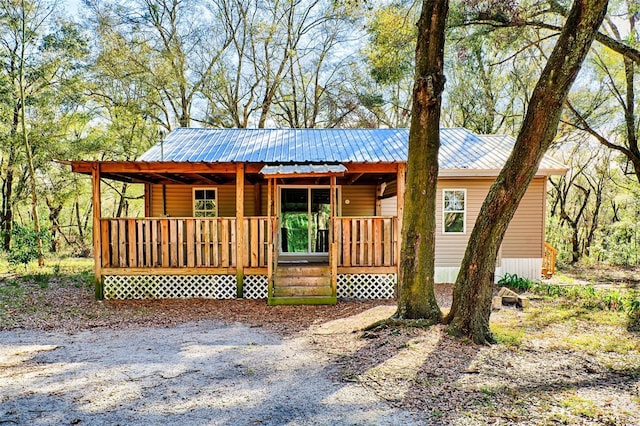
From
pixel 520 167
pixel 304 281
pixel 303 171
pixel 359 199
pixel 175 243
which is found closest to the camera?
→ pixel 520 167

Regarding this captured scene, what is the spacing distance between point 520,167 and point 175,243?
6.87m

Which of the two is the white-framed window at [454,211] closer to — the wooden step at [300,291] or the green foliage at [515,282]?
the green foliage at [515,282]

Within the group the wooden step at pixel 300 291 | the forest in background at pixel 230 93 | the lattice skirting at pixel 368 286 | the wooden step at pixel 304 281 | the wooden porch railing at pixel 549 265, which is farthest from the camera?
the forest in background at pixel 230 93

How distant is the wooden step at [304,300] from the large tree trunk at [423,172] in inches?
104

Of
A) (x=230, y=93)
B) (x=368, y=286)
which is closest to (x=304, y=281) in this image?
(x=368, y=286)

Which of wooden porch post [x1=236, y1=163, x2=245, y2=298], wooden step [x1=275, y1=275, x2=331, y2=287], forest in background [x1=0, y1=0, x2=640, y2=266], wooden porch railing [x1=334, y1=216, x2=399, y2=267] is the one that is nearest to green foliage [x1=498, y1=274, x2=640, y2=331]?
wooden porch railing [x1=334, y1=216, x2=399, y2=267]

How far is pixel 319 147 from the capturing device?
10516 mm

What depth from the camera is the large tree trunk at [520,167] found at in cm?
444

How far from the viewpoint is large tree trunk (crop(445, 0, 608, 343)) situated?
4438 millimetres

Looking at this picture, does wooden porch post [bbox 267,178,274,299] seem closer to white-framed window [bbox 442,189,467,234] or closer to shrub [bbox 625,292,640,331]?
white-framed window [bbox 442,189,467,234]

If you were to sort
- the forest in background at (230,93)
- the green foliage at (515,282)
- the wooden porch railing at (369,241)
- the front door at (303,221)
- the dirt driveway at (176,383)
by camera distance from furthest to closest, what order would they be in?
the forest in background at (230,93) < the front door at (303,221) < the green foliage at (515,282) < the wooden porch railing at (369,241) < the dirt driveway at (176,383)

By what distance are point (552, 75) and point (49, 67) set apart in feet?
50.3

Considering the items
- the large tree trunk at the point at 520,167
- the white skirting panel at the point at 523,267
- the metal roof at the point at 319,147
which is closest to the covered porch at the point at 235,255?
the metal roof at the point at 319,147

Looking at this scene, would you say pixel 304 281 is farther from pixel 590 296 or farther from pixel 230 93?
pixel 230 93
